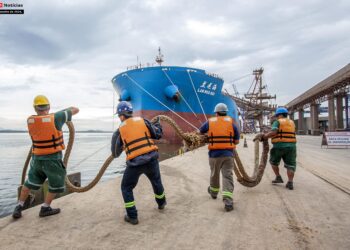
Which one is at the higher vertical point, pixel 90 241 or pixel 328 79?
pixel 328 79

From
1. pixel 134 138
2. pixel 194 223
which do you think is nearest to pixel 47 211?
pixel 134 138

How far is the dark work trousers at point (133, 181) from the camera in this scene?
3582mm

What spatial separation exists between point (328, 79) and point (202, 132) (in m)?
33.4

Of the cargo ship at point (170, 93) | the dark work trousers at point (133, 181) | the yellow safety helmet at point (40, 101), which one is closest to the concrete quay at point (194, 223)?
the dark work trousers at point (133, 181)

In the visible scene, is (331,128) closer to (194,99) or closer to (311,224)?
(194,99)

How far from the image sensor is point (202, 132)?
15.4 feet

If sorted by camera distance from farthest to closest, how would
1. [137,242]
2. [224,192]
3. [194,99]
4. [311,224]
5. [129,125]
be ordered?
[194,99] → [224,192] → [129,125] → [311,224] → [137,242]

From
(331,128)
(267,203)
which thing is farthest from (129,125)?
(331,128)

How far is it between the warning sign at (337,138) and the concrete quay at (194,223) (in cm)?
1311

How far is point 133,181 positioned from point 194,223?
3.31 ft

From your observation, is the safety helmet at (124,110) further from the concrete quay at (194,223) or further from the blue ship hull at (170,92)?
the blue ship hull at (170,92)

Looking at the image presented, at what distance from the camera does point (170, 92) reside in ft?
67.4

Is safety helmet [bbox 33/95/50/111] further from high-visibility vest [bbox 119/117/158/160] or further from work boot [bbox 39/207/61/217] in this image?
work boot [bbox 39/207/61/217]

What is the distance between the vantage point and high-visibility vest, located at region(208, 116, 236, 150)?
444 centimetres
